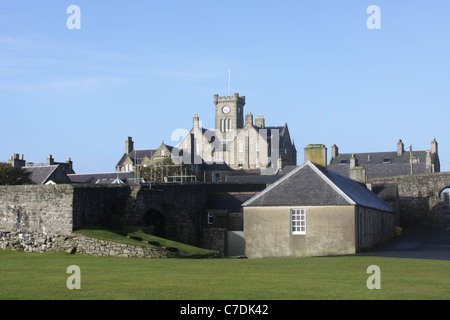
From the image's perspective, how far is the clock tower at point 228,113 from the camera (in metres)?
132

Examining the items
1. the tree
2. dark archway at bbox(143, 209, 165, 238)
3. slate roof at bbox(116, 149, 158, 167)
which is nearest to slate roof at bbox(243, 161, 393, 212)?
dark archway at bbox(143, 209, 165, 238)

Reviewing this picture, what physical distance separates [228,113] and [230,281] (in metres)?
116

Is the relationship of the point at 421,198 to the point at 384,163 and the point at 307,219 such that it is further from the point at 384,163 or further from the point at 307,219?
the point at 307,219

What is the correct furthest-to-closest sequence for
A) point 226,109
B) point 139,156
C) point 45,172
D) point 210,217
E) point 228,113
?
point 226,109
point 228,113
point 139,156
point 45,172
point 210,217

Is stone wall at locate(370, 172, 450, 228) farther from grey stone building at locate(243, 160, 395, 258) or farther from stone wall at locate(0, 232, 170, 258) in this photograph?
stone wall at locate(0, 232, 170, 258)

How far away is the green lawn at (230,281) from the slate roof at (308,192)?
428 inches

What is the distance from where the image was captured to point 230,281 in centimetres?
1705

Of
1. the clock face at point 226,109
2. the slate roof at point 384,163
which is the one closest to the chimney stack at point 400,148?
the slate roof at point 384,163

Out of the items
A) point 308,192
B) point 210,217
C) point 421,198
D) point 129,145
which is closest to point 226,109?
point 129,145

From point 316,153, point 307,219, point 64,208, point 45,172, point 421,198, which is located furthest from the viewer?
point 45,172

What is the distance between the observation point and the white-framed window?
3556cm
